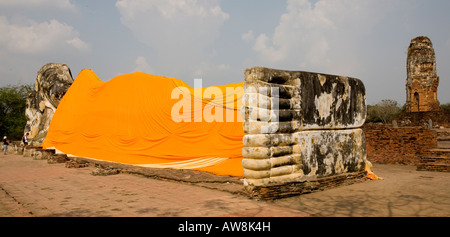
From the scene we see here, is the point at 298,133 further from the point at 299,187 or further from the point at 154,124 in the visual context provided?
the point at 154,124

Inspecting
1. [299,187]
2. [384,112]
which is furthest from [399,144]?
[384,112]

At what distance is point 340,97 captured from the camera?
683 cm

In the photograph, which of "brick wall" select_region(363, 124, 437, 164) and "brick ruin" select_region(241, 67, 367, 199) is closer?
"brick ruin" select_region(241, 67, 367, 199)

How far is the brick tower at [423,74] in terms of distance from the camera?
30828mm

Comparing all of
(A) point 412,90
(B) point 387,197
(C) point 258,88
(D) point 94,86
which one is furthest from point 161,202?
(A) point 412,90

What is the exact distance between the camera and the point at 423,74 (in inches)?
1228

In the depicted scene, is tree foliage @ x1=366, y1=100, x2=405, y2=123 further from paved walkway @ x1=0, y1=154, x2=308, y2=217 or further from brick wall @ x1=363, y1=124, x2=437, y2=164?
paved walkway @ x1=0, y1=154, x2=308, y2=217

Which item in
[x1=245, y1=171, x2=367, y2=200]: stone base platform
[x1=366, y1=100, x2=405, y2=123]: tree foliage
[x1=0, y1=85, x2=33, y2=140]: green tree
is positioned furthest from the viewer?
[x1=366, y1=100, x2=405, y2=123]: tree foliage

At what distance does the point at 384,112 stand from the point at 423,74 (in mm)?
11804

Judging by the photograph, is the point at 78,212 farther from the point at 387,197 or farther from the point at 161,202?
the point at 387,197

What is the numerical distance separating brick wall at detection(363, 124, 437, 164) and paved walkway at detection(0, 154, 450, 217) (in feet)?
7.54

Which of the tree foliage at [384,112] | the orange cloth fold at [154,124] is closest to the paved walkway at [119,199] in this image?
the orange cloth fold at [154,124]

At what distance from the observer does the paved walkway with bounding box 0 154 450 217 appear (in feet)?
14.9

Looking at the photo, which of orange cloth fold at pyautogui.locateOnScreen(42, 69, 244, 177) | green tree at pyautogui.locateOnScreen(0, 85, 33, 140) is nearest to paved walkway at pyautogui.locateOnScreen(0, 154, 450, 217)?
orange cloth fold at pyautogui.locateOnScreen(42, 69, 244, 177)
